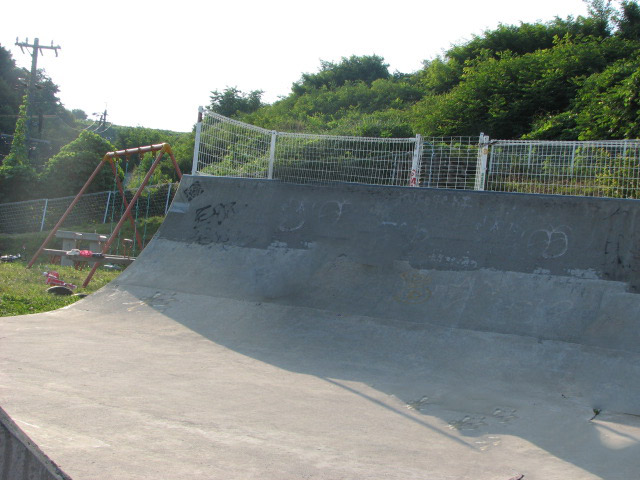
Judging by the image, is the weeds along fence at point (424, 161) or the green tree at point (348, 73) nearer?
the weeds along fence at point (424, 161)

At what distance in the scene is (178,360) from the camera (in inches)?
234

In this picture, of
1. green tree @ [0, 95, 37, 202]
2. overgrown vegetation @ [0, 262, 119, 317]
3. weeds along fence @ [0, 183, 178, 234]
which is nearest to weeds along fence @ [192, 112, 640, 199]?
overgrown vegetation @ [0, 262, 119, 317]

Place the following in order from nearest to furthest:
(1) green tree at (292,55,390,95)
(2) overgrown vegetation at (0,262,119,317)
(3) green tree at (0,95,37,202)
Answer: (2) overgrown vegetation at (0,262,119,317)
(3) green tree at (0,95,37,202)
(1) green tree at (292,55,390,95)

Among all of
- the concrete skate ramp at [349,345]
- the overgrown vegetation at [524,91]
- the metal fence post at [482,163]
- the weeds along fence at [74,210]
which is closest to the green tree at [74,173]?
the weeds along fence at [74,210]

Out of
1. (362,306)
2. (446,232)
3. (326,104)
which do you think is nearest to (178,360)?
(362,306)

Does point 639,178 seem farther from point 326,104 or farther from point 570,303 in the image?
point 326,104

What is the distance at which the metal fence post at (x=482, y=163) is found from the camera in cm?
838

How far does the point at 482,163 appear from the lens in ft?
27.5

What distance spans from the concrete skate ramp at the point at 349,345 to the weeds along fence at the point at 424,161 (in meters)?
0.51

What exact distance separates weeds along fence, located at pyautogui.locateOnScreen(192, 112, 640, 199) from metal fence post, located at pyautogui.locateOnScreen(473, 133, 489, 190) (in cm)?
1

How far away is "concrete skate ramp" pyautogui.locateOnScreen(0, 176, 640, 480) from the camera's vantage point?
3773 millimetres

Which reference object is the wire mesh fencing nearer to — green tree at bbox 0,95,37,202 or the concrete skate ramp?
the concrete skate ramp

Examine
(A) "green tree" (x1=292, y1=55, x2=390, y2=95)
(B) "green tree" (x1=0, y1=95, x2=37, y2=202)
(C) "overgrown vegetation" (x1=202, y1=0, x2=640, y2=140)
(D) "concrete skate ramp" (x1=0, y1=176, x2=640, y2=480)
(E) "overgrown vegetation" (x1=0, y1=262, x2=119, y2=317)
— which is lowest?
(E) "overgrown vegetation" (x1=0, y1=262, x2=119, y2=317)

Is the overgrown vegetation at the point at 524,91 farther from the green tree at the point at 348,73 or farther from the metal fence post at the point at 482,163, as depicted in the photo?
the metal fence post at the point at 482,163
